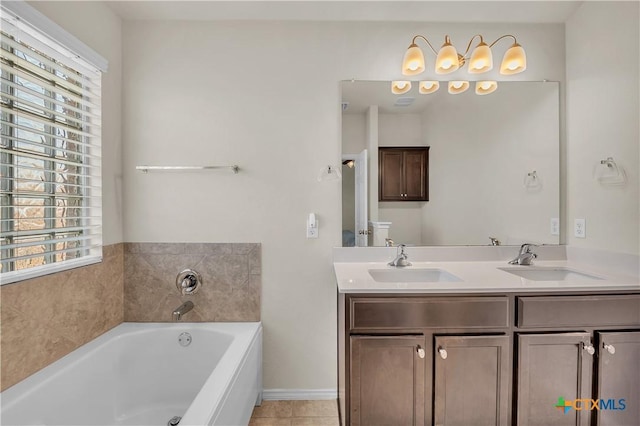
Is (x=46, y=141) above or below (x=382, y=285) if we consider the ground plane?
above

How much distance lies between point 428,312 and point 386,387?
41 cm

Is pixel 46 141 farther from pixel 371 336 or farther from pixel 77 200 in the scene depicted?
pixel 371 336

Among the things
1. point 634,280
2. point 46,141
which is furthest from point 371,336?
point 46,141

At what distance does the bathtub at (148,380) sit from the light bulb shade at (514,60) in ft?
7.56

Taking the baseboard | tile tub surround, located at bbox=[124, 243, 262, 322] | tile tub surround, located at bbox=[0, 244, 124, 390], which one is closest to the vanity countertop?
tile tub surround, located at bbox=[124, 243, 262, 322]

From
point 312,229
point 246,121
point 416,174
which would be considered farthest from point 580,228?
point 246,121

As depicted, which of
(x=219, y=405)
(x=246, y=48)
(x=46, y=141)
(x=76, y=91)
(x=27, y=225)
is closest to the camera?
(x=219, y=405)

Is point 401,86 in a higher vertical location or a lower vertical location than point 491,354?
higher

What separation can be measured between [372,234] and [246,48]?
151cm

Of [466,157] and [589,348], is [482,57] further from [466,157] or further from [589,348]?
[589,348]

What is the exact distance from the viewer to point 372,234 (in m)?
2.02

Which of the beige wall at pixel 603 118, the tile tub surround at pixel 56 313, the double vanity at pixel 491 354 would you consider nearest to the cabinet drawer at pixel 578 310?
the double vanity at pixel 491 354

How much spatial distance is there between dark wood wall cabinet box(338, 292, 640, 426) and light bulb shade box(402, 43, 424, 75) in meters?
1.38

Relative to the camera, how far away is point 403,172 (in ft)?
6.61
